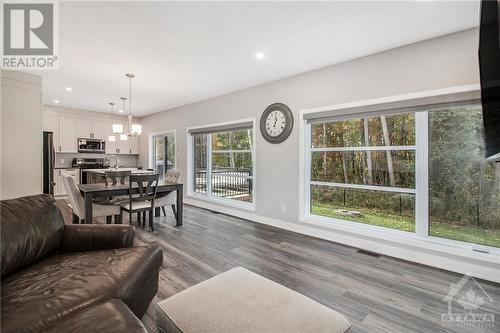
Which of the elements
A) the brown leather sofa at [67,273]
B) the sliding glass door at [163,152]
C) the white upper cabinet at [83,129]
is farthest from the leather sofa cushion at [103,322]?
the white upper cabinet at [83,129]

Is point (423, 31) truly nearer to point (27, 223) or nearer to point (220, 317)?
point (220, 317)

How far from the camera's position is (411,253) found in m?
2.79

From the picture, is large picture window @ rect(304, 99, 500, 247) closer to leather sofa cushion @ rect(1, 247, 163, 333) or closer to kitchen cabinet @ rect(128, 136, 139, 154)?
leather sofa cushion @ rect(1, 247, 163, 333)

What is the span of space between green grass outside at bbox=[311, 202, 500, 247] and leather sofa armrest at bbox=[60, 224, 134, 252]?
9.40 ft

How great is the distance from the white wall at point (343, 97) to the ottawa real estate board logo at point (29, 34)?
2.89 metres

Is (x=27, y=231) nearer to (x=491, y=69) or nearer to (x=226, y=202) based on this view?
(x=491, y=69)

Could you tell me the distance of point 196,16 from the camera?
232 cm

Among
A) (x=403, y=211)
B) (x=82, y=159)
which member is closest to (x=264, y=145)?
(x=403, y=211)

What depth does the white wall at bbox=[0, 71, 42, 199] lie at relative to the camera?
127 inches

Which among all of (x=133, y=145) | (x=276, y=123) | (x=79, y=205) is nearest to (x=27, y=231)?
(x=79, y=205)

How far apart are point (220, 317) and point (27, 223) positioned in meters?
1.53

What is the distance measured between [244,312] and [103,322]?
0.64 m

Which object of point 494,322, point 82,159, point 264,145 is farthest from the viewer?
point 82,159

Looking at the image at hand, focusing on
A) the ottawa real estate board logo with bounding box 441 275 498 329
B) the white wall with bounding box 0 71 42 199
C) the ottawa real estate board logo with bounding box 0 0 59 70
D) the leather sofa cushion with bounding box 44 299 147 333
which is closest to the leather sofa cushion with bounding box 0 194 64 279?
the leather sofa cushion with bounding box 44 299 147 333
